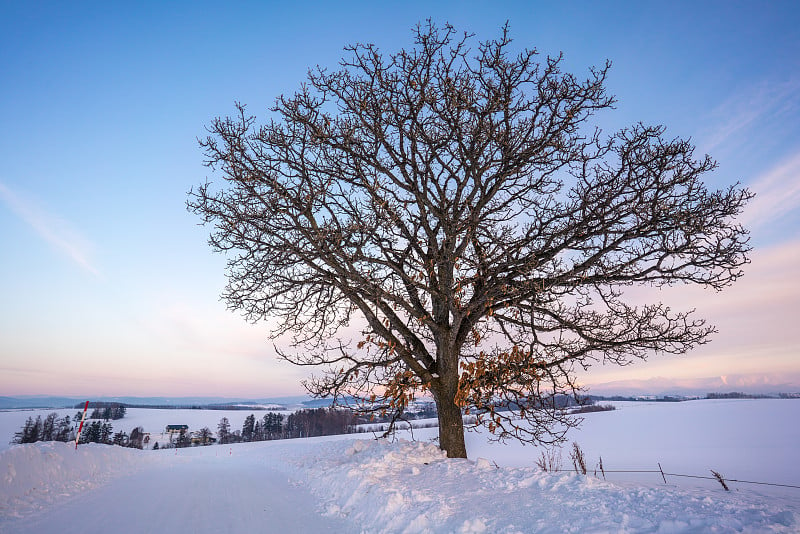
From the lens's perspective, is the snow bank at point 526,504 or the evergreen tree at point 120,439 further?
the evergreen tree at point 120,439

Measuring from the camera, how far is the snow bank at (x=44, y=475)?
239 inches

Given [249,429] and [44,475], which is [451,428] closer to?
[44,475]

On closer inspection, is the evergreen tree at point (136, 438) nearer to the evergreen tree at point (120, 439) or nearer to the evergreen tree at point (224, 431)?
the evergreen tree at point (120, 439)

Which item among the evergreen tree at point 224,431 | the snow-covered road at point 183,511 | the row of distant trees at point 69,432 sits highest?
the snow-covered road at point 183,511

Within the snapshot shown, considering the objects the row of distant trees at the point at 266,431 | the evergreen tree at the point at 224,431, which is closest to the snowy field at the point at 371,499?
the row of distant trees at the point at 266,431

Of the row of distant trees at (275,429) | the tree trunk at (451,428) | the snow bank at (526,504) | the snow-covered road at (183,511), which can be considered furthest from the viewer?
the row of distant trees at (275,429)

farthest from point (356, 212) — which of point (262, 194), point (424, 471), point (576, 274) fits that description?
point (424, 471)

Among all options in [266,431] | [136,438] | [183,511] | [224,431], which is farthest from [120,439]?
[183,511]

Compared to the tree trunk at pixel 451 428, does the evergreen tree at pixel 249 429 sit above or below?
below

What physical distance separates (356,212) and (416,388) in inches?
154

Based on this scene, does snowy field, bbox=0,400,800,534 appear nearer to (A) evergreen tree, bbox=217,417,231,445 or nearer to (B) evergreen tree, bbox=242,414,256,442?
(B) evergreen tree, bbox=242,414,256,442

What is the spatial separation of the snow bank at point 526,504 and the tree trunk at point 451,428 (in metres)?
1.23

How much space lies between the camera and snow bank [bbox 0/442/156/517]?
239 inches

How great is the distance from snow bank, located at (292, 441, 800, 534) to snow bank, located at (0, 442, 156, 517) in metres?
4.65
